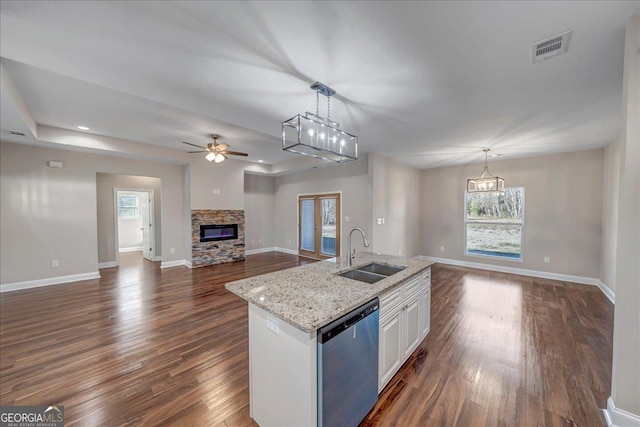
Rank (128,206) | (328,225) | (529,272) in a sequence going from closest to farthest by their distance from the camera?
1. (529,272)
2. (328,225)
3. (128,206)

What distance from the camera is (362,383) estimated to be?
1621mm

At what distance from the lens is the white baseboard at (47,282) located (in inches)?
165

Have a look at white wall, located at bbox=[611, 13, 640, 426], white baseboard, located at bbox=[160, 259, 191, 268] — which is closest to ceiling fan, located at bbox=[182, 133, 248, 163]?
white baseboard, located at bbox=[160, 259, 191, 268]

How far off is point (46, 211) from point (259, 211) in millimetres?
4748

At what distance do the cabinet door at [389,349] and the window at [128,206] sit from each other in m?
9.98

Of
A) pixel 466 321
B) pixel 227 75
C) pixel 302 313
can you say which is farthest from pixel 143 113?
pixel 466 321

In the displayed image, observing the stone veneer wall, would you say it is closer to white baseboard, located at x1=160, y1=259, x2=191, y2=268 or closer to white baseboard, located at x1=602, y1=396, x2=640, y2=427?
white baseboard, located at x1=160, y1=259, x2=191, y2=268

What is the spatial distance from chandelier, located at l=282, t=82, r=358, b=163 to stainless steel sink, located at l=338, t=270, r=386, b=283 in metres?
1.26

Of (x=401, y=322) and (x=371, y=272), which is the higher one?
(x=371, y=272)

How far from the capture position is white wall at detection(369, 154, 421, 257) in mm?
5270

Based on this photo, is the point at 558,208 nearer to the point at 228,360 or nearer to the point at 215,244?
the point at 228,360

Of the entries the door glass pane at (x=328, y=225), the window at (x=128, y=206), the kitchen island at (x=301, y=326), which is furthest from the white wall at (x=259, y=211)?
the kitchen island at (x=301, y=326)

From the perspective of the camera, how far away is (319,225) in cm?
710

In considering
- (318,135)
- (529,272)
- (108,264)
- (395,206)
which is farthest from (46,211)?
(529,272)
